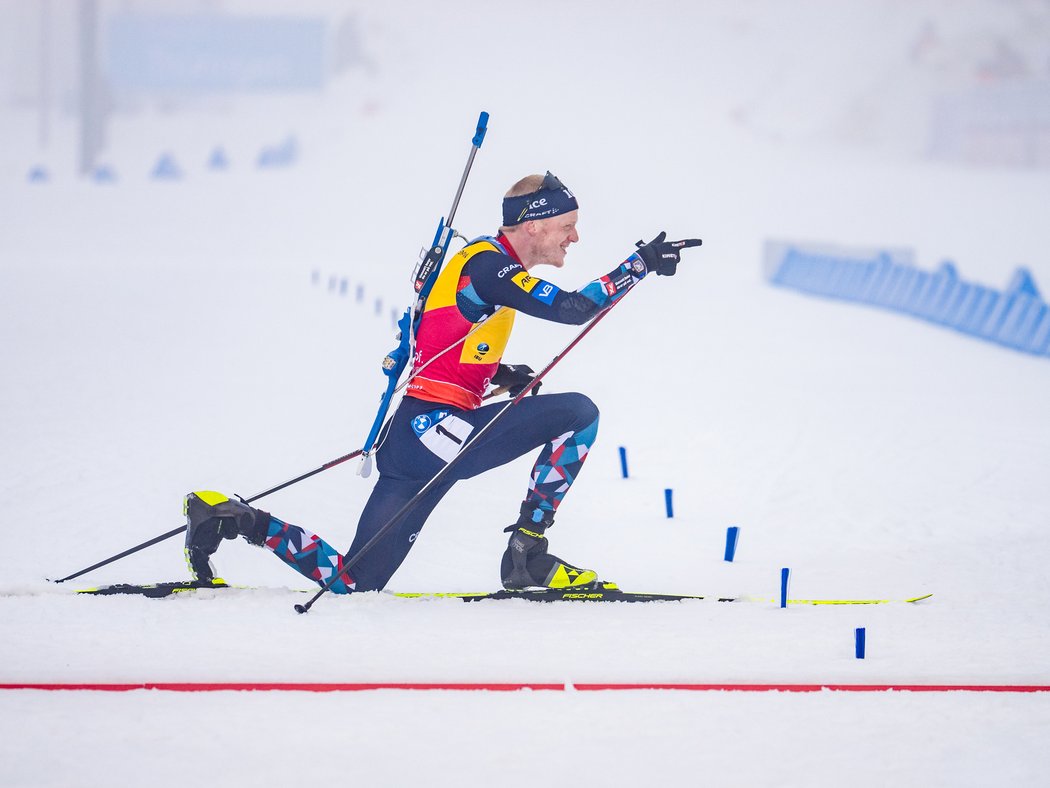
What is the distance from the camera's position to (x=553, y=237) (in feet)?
13.6

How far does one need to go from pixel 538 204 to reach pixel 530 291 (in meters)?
0.39

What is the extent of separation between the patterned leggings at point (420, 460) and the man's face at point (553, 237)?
1.50ft

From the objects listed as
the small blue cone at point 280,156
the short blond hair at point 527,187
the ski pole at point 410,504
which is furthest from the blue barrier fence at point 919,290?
the small blue cone at point 280,156

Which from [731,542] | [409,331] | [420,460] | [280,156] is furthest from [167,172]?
[420,460]

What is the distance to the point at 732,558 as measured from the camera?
16.8 ft

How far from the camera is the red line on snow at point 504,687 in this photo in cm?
330

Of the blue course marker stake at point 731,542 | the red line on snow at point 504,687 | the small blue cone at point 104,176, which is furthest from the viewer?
the small blue cone at point 104,176

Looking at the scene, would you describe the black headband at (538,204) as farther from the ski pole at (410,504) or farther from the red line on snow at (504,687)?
the red line on snow at (504,687)

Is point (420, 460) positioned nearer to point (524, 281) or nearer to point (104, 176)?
point (524, 281)

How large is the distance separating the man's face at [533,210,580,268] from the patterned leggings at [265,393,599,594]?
46 centimetres

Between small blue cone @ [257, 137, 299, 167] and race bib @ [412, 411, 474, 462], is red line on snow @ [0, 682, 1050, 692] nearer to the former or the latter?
race bib @ [412, 411, 474, 462]

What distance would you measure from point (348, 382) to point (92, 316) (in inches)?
174

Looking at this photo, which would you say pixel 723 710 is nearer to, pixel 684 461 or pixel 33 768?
pixel 33 768

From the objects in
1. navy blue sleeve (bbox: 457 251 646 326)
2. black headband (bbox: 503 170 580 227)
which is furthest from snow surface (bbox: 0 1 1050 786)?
black headband (bbox: 503 170 580 227)
